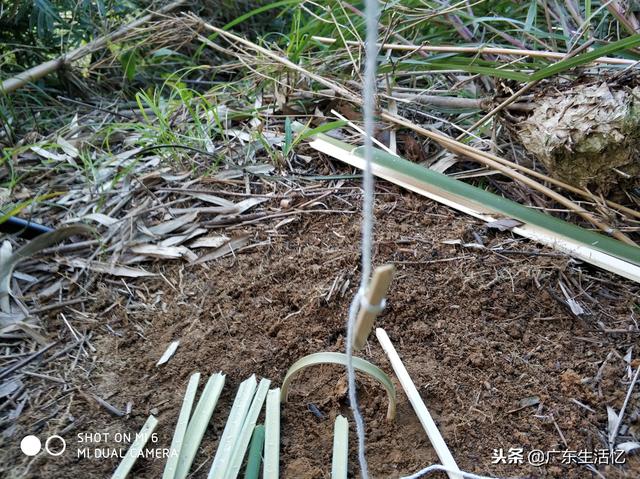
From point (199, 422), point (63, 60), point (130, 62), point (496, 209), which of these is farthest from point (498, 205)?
point (63, 60)

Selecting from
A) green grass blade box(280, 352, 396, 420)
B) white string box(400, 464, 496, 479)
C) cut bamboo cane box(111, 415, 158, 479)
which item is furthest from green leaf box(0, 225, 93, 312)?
white string box(400, 464, 496, 479)

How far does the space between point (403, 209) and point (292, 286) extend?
41cm

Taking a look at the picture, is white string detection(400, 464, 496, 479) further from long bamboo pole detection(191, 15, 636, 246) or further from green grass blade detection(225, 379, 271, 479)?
long bamboo pole detection(191, 15, 636, 246)

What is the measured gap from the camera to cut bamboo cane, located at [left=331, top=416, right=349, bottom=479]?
1.00 metres

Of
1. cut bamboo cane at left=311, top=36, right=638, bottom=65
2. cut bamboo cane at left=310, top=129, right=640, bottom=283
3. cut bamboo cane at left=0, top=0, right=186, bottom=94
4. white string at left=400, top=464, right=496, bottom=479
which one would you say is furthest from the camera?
cut bamboo cane at left=0, top=0, right=186, bottom=94

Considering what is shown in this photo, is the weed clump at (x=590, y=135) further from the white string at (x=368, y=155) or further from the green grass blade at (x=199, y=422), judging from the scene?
the green grass blade at (x=199, y=422)

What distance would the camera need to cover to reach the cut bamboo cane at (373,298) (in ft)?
2.56

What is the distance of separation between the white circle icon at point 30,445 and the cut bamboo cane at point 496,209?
3.47 feet

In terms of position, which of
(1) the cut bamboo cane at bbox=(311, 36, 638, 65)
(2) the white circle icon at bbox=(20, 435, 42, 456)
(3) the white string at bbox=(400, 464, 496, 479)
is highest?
(1) the cut bamboo cane at bbox=(311, 36, 638, 65)

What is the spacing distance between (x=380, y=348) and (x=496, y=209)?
0.53 m

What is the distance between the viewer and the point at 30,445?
107 cm

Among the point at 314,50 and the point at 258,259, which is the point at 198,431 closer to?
the point at 258,259

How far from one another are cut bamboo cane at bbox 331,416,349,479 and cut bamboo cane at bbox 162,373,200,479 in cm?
29

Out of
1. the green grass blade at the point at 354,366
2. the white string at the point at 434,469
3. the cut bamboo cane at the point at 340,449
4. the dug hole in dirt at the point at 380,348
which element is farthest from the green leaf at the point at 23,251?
the white string at the point at 434,469
